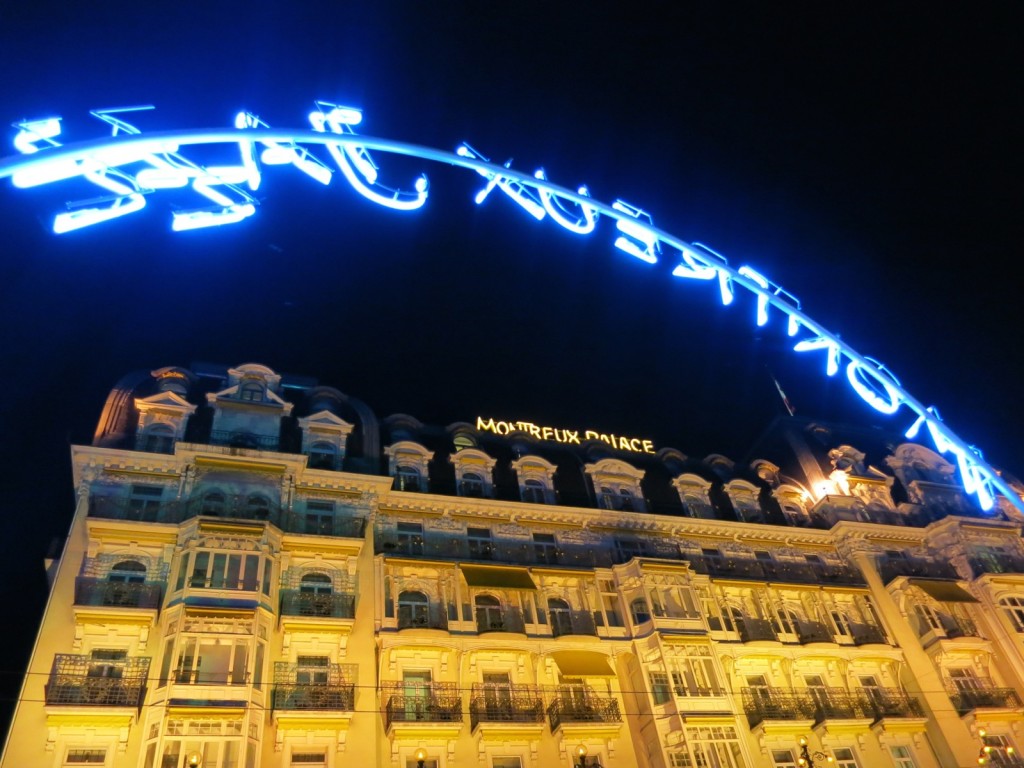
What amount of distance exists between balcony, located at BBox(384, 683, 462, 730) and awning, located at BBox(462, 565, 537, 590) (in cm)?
429

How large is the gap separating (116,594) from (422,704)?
11524 millimetres

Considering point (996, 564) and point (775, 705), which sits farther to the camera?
point (996, 564)

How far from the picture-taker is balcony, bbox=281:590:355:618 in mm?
27734

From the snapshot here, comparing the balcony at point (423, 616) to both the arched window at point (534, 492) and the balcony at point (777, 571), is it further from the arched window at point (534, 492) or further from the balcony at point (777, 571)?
the balcony at point (777, 571)

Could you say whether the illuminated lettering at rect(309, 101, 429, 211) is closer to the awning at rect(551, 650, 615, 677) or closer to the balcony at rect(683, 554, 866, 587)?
the awning at rect(551, 650, 615, 677)

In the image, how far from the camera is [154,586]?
87.7ft

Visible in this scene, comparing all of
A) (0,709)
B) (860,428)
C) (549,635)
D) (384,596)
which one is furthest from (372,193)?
(860,428)

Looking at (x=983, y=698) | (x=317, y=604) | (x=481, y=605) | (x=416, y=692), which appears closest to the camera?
(x=416, y=692)

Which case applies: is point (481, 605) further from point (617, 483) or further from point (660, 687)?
point (617, 483)

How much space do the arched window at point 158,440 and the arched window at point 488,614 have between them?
1428 centimetres

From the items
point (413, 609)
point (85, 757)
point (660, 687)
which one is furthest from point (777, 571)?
point (85, 757)

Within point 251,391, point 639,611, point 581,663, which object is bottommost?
point 581,663

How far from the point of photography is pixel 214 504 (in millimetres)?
29328

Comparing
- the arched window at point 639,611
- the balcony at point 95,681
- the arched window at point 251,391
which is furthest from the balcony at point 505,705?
the arched window at point 251,391
